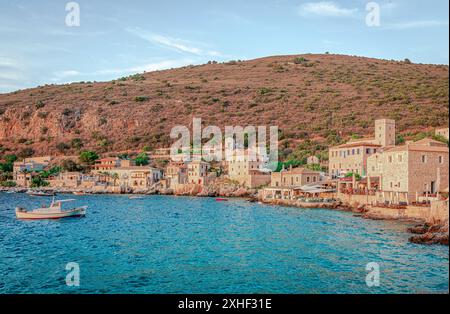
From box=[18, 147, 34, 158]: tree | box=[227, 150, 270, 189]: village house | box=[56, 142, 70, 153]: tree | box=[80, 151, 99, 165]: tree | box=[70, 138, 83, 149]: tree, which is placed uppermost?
box=[70, 138, 83, 149]: tree

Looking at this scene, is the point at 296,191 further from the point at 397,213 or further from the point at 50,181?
the point at 50,181

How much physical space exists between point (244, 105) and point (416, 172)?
180 ft

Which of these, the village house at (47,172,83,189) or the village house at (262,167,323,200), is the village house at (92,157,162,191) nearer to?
the village house at (47,172,83,189)

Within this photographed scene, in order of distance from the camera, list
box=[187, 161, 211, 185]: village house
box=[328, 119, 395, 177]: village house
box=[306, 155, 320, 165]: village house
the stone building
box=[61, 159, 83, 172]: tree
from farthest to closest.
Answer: box=[61, 159, 83, 172]: tree → box=[187, 161, 211, 185]: village house → box=[306, 155, 320, 165]: village house → the stone building → box=[328, 119, 395, 177]: village house

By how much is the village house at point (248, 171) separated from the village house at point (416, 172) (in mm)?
21681

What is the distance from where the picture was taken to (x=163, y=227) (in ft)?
77.3

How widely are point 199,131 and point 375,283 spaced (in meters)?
58.0

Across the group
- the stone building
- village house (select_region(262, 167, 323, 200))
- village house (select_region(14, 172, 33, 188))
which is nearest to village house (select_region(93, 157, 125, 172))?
village house (select_region(14, 172, 33, 188))

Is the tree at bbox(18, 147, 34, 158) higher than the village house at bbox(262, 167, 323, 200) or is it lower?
higher

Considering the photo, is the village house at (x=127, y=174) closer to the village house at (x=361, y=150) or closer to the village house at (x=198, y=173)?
the village house at (x=198, y=173)

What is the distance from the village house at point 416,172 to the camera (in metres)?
23.3

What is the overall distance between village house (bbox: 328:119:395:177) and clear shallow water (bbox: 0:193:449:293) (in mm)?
13016

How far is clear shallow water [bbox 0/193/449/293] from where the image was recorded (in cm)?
1221

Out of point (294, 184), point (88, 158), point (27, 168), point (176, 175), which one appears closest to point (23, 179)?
point (27, 168)
